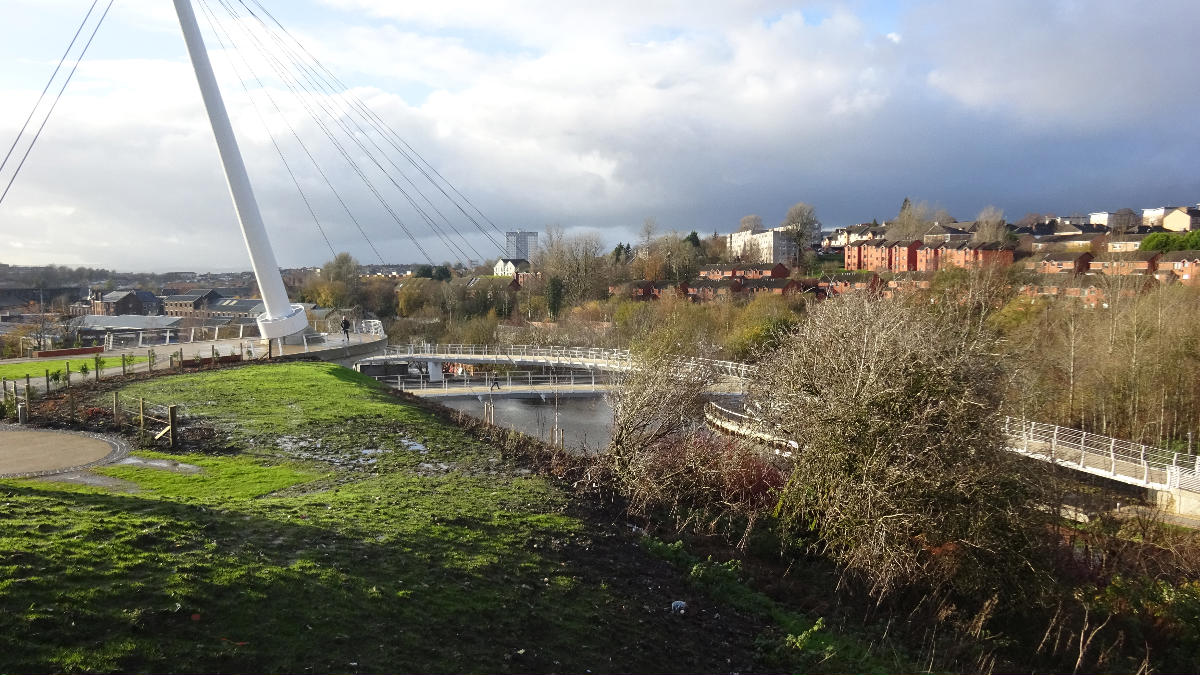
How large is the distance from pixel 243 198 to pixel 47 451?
15434 millimetres

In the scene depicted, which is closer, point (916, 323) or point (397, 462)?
point (916, 323)

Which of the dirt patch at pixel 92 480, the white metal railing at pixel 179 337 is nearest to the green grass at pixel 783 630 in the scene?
the dirt patch at pixel 92 480

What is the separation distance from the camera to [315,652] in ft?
20.6

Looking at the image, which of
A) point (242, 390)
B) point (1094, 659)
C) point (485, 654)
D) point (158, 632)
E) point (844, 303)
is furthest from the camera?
point (242, 390)

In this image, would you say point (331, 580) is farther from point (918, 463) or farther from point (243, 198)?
point (243, 198)

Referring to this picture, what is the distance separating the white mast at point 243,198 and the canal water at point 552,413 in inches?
296

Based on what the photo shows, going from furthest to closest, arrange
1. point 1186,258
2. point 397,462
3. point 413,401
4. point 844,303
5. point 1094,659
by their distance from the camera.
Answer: point 1186,258, point 413,401, point 397,462, point 844,303, point 1094,659

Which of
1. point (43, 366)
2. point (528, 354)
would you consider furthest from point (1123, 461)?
point (43, 366)

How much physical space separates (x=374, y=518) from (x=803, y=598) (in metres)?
6.37

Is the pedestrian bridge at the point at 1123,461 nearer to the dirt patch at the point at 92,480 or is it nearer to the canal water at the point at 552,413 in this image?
the canal water at the point at 552,413

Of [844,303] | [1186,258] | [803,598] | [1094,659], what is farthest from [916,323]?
[1186,258]

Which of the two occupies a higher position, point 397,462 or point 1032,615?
point 397,462

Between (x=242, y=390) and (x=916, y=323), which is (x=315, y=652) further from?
(x=242, y=390)

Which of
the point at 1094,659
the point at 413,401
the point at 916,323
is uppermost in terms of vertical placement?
the point at 916,323
